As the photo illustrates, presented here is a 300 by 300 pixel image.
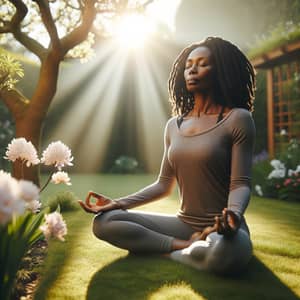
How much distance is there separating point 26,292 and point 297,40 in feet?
25.0

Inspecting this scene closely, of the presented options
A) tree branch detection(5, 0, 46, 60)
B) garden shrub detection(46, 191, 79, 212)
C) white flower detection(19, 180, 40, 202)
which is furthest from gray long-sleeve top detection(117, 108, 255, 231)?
garden shrub detection(46, 191, 79, 212)

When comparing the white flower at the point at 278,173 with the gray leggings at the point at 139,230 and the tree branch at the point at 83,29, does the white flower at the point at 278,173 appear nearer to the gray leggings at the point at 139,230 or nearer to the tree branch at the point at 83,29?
the tree branch at the point at 83,29

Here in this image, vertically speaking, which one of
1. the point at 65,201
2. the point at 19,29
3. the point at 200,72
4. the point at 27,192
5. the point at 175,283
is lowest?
the point at 65,201

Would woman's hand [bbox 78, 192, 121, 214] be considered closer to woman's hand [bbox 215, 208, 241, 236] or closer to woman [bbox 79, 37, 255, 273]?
woman [bbox 79, 37, 255, 273]

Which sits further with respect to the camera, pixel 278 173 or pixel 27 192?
pixel 278 173

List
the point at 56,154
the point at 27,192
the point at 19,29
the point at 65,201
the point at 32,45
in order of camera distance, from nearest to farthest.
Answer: the point at 27,192, the point at 56,154, the point at 19,29, the point at 32,45, the point at 65,201

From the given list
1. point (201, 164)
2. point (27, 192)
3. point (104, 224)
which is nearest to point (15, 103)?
point (104, 224)

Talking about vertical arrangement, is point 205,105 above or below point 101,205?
above

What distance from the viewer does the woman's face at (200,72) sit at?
3.10 meters

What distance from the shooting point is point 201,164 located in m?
3.04

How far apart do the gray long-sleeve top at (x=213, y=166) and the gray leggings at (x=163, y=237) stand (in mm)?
111

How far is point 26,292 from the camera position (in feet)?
8.80

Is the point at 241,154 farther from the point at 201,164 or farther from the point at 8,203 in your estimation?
the point at 8,203

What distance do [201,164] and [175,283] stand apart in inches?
32.6
